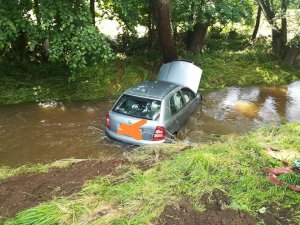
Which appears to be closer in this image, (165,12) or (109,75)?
(165,12)

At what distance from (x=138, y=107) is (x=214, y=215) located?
4074mm

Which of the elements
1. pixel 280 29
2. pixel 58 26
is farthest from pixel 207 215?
pixel 280 29

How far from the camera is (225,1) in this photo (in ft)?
46.5

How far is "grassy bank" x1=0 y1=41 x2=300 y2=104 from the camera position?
39.9 feet

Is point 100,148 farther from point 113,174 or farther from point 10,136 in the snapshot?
point 113,174

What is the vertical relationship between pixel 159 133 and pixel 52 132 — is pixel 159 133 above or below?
above

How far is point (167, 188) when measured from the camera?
178 inches

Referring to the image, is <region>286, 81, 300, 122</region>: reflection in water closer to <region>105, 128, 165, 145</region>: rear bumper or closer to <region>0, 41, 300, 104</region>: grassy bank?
<region>0, 41, 300, 104</region>: grassy bank

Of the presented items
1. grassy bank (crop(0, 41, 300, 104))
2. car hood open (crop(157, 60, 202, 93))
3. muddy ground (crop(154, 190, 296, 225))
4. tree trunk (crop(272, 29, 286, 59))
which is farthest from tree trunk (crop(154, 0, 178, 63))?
muddy ground (crop(154, 190, 296, 225))

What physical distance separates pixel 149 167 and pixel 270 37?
15359mm

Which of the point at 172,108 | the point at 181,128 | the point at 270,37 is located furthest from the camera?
the point at 270,37

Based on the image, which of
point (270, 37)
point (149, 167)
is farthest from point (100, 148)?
point (270, 37)

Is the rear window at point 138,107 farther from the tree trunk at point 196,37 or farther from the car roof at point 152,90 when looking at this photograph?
the tree trunk at point 196,37

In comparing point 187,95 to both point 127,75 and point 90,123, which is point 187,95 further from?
point 127,75
